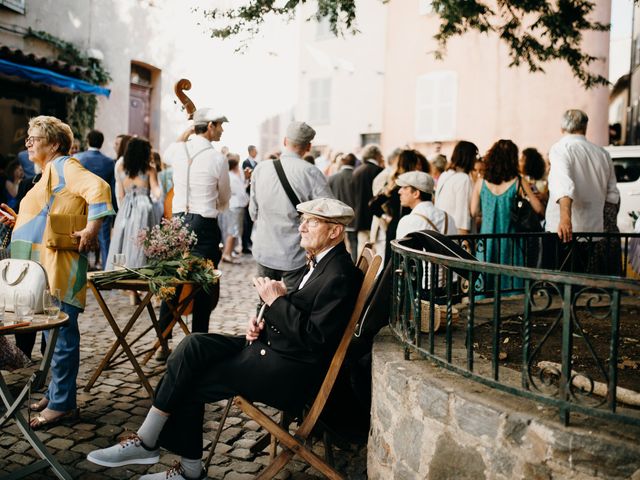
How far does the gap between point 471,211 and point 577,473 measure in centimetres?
489

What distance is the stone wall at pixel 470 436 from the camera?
7.84 ft

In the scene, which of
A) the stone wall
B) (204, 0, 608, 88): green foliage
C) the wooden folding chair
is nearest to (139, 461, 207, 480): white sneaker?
the wooden folding chair

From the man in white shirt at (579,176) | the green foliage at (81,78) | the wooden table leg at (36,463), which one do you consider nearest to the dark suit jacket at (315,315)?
the wooden table leg at (36,463)

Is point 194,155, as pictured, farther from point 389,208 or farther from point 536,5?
point 536,5

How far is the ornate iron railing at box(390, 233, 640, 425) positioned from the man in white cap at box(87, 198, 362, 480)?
356 mm

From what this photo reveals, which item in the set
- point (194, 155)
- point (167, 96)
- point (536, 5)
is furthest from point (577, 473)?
point (167, 96)

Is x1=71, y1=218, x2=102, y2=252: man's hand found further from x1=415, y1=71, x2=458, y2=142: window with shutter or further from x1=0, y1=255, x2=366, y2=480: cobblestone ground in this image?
x1=415, y1=71, x2=458, y2=142: window with shutter

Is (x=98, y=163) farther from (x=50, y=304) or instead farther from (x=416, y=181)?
(x=50, y=304)

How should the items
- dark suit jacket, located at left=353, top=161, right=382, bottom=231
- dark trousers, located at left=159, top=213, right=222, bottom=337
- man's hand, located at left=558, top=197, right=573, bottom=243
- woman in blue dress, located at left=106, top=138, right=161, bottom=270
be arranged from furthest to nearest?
dark suit jacket, located at left=353, top=161, right=382, bottom=231
woman in blue dress, located at left=106, top=138, right=161, bottom=270
dark trousers, located at left=159, top=213, right=222, bottom=337
man's hand, located at left=558, top=197, right=573, bottom=243

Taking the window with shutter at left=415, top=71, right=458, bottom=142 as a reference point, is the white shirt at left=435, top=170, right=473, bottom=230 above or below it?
below

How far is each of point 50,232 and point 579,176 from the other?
389cm

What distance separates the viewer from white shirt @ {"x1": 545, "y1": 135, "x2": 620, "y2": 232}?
214 inches

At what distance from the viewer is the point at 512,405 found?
2662 mm

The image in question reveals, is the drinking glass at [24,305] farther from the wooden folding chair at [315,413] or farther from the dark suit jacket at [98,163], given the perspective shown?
the dark suit jacket at [98,163]
